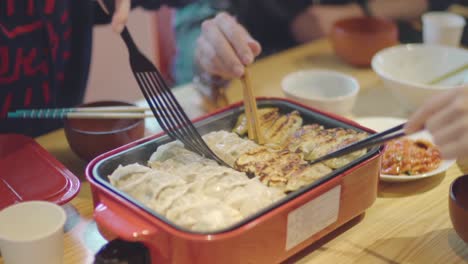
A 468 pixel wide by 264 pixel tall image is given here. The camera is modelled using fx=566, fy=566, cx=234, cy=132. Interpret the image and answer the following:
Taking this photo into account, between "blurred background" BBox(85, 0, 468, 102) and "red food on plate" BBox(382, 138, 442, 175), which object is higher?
"red food on plate" BBox(382, 138, 442, 175)

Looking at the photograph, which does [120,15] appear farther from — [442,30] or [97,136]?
[442,30]

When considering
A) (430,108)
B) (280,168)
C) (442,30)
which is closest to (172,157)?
(280,168)

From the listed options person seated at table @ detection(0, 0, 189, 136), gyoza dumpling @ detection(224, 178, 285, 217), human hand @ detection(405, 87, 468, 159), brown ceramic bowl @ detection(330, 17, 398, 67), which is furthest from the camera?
brown ceramic bowl @ detection(330, 17, 398, 67)

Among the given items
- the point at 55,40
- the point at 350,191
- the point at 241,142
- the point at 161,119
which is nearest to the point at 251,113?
the point at 241,142

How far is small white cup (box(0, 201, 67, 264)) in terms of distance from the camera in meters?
1.00

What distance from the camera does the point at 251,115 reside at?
4.53ft

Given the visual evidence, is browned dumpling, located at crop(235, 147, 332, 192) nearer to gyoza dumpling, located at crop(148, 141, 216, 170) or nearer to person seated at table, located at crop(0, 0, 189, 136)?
gyoza dumpling, located at crop(148, 141, 216, 170)

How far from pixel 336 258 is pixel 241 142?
0.34m

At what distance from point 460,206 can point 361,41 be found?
3.70 ft

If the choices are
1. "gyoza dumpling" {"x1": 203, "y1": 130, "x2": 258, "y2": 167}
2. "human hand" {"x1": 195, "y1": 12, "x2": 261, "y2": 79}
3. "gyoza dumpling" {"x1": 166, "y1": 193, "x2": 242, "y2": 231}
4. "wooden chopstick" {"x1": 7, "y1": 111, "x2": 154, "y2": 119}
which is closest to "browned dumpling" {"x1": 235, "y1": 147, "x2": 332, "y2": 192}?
"gyoza dumpling" {"x1": 203, "y1": 130, "x2": 258, "y2": 167}

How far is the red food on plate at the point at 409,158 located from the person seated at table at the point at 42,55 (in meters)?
0.88

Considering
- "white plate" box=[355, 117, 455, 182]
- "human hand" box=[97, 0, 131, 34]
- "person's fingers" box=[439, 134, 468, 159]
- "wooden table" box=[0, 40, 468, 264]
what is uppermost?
"human hand" box=[97, 0, 131, 34]

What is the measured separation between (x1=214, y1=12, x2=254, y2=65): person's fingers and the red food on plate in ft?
1.41

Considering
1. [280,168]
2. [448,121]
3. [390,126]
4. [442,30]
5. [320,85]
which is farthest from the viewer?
[442,30]
